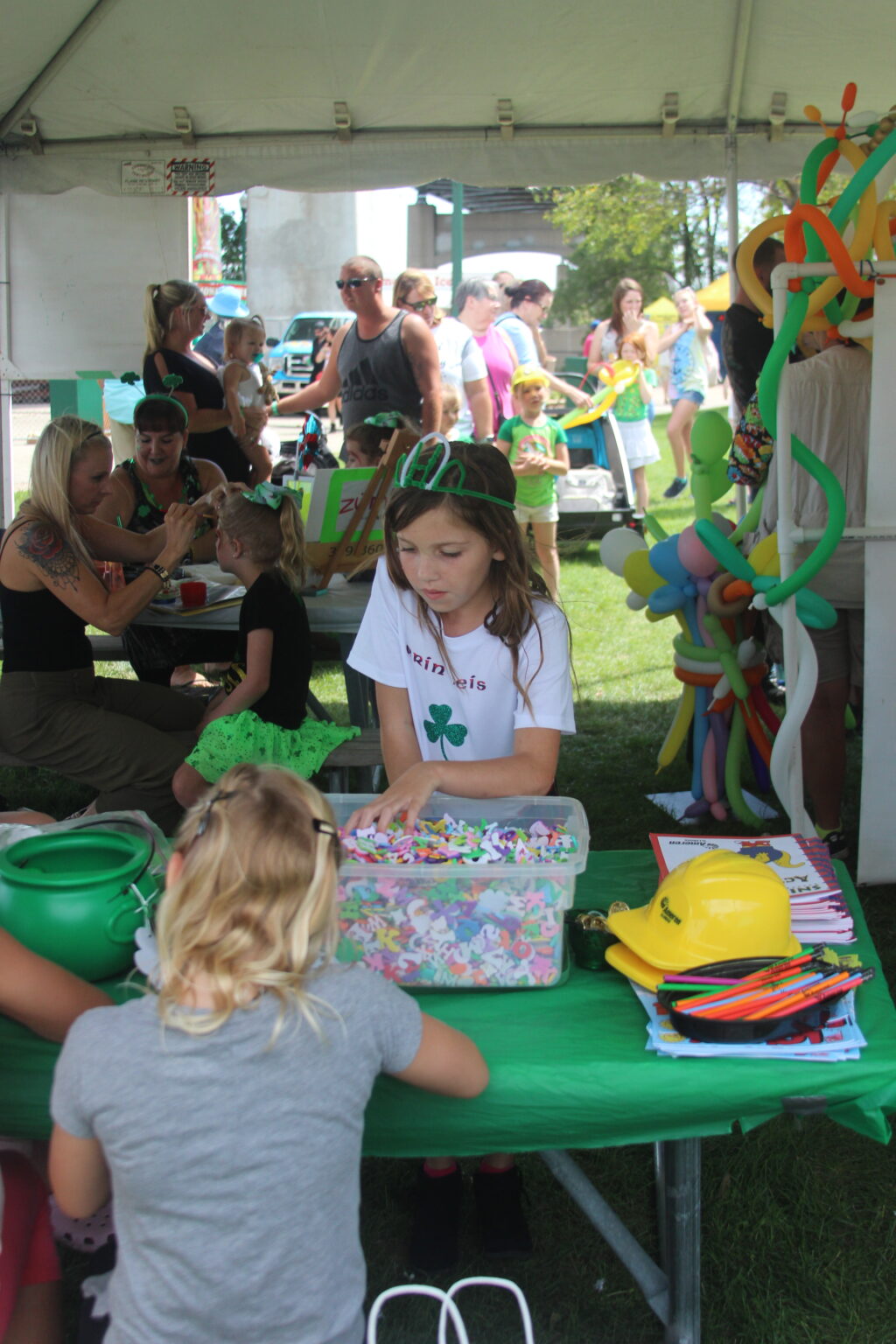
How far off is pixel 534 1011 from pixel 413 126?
4.26 m

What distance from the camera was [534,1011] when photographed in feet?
4.73

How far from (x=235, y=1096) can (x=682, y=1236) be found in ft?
2.64

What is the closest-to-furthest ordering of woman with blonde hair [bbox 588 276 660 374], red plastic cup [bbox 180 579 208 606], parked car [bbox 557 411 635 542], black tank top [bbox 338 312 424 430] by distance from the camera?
red plastic cup [bbox 180 579 208 606] < black tank top [bbox 338 312 424 430] < parked car [bbox 557 411 635 542] < woman with blonde hair [bbox 588 276 660 374]

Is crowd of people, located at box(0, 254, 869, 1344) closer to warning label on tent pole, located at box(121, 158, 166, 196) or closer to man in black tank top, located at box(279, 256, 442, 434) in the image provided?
man in black tank top, located at box(279, 256, 442, 434)

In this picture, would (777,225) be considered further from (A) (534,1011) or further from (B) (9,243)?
(B) (9,243)

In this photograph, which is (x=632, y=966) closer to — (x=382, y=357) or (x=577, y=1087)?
(x=577, y=1087)

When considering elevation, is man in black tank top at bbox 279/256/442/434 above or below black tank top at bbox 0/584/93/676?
above

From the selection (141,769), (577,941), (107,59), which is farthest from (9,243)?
(577,941)

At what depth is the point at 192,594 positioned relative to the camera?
3486 millimetres

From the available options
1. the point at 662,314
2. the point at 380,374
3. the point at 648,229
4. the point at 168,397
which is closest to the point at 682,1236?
the point at 168,397

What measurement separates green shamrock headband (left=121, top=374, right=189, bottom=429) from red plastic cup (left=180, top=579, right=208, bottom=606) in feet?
3.04

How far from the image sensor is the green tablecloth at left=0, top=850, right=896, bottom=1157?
1.31 metres

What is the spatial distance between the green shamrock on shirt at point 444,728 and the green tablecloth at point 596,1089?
67cm

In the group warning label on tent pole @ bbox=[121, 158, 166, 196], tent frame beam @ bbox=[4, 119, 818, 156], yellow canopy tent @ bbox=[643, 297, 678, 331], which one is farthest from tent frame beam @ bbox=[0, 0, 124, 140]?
yellow canopy tent @ bbox=[643, 297, 678, 331]
